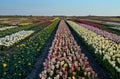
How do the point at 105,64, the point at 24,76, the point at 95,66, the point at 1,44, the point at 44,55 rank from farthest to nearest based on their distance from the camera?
the point at 1,44, the point at 44,55, the point at 95,66, the point at 105,64, the point at 24,76

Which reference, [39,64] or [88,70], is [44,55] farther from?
[88,70]

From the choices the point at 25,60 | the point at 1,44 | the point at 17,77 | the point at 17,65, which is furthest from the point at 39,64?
the point at 1,44

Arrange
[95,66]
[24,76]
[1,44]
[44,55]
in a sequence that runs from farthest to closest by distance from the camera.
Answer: [1,44] → [44,55] → [95,66] → [24,76]

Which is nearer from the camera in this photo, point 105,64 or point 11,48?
point 105,64

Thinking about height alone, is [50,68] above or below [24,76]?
above

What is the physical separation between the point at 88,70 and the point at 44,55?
7556 millimetres

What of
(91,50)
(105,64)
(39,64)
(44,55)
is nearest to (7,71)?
(39,64)

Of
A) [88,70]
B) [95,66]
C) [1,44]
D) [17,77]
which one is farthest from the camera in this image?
[1,44]

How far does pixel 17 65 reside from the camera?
11.1 metres

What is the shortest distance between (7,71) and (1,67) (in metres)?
0.55

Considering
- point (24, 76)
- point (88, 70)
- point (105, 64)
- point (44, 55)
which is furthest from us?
point (44, 55)

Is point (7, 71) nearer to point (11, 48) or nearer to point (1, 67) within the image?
point (1, 67)

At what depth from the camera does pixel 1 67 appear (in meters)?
10.9

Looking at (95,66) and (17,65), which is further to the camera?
(95,66)
